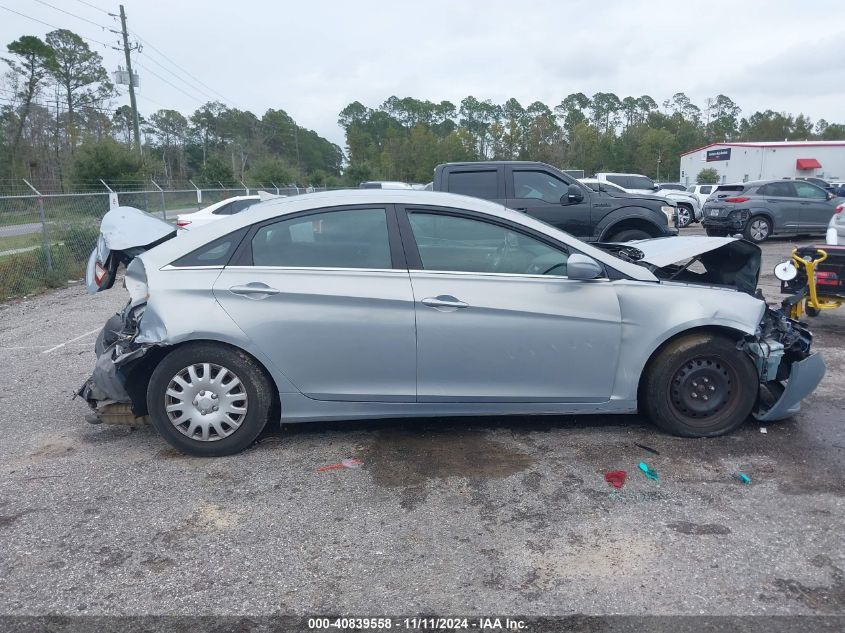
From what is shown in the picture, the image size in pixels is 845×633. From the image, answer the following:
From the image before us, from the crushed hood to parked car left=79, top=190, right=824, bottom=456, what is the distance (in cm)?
47

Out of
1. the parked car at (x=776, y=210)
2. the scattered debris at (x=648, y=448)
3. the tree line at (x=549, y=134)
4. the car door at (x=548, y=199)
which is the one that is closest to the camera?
the scattered debris at (x=648, y=448)

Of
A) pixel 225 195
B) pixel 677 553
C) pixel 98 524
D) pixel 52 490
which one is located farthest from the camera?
pixel 225 195

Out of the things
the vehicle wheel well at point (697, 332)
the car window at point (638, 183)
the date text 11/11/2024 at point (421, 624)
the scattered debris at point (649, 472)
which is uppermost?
the car window at point (638, 183)

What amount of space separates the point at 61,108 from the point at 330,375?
54848 mm

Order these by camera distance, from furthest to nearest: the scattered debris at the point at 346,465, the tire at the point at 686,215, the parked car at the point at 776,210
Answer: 1. the tire at the point at 686,215
2. the parked car at the point at 776,210
3. the scattered debris at the point at 346,465

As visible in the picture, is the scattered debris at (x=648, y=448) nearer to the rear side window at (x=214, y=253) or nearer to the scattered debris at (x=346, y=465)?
the scattered debris at (x=346, y=465)

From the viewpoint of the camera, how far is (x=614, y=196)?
1002 cm

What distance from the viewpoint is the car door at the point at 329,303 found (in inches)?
162

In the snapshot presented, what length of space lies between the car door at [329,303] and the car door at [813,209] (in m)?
16.0

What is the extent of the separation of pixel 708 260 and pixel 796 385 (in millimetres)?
1279

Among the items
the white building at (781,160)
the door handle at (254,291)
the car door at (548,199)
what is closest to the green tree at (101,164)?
the car door at (548,199)

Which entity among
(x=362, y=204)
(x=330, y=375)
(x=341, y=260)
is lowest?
(x=330, y=375)

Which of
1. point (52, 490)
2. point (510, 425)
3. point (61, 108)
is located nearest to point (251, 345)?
point (52, 490)

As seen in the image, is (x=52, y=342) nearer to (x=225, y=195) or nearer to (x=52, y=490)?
(x=52, y=490)
